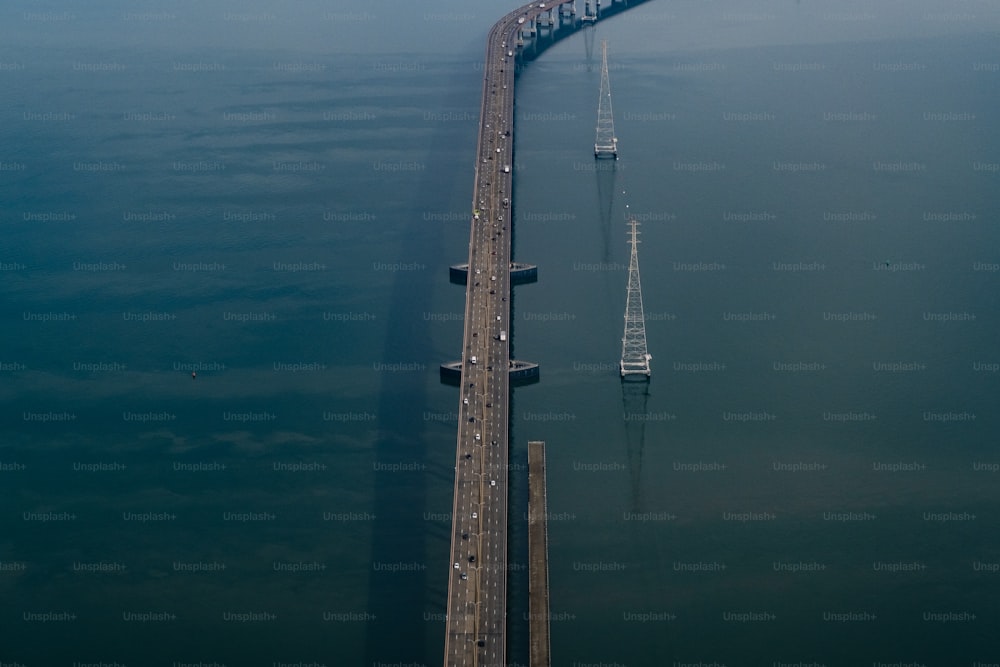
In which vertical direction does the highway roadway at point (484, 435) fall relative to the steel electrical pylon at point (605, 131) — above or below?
below

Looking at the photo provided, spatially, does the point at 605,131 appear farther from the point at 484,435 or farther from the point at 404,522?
the point at 404,522

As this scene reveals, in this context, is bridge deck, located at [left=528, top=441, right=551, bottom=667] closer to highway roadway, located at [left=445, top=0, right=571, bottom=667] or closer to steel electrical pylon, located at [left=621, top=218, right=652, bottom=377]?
highway roadway, located at [left=445, top=0, right=571, bottom=667]

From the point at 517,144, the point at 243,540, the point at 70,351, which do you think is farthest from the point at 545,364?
the point at 517,144

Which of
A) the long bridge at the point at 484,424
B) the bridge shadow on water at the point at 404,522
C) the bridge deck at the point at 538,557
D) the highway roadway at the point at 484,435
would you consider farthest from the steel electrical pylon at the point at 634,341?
the bridge shadow on water at the point at 404,522

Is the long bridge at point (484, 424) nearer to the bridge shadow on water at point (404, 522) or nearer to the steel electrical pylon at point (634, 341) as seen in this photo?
the bridge shadow on water at point (404, 522)

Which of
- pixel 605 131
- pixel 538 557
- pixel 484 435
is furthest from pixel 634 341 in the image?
pixel 605 131
